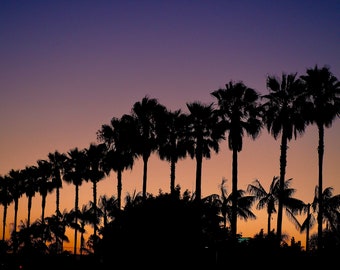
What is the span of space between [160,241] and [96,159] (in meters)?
30.7

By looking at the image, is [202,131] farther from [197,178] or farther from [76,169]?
[76,169]

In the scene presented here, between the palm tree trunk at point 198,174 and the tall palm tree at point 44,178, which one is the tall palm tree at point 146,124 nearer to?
the palm tree trunk at point 198,174

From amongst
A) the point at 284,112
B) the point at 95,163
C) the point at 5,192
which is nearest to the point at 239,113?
the point at 284,112

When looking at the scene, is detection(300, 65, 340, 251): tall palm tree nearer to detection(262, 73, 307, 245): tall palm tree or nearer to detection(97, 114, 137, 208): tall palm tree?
detection(262, 73, 307, 245): tall palm tree

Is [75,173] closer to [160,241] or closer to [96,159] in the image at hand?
[96,159]

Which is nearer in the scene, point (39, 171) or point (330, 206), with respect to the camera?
point (330, 206)

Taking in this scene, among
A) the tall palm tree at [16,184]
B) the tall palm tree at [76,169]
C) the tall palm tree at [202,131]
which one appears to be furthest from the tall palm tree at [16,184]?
the tall palm tree at [202,131]

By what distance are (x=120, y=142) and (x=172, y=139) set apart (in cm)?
585

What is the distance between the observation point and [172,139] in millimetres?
46406

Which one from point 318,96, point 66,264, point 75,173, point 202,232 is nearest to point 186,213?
point 202,232

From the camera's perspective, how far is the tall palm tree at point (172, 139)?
150 feet

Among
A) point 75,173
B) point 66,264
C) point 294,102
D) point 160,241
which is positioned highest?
point 294,102

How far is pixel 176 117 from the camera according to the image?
153 feet

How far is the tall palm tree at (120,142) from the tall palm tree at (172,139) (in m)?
3.03
